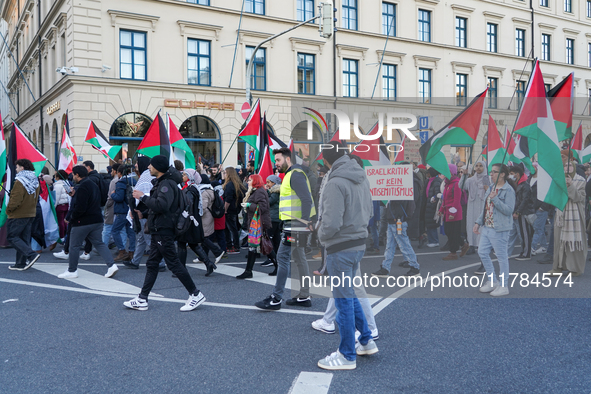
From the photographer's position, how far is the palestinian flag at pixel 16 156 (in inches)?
357

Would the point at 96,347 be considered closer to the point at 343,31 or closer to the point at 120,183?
the point at 120,183

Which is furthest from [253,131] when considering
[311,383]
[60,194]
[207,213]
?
[311,383]

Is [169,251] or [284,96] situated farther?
[284,96]

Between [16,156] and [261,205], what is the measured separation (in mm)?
4724

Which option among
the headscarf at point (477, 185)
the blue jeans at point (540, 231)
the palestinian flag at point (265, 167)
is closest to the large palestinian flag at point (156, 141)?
the palestinian flag at point (265, 167)

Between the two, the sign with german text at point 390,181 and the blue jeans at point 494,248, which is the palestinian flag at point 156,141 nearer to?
the sign with german text at point 390,181

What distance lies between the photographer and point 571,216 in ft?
25.6

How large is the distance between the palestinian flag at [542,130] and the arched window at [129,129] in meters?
18.4

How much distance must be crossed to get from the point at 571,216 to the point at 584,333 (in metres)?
3.25

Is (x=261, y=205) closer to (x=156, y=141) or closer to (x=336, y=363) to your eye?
(x=156, y=141)

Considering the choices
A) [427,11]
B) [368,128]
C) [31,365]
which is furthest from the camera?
[427,11]

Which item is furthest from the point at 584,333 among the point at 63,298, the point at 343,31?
the point at 343,31

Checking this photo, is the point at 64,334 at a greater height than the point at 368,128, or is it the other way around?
the point at 368,128

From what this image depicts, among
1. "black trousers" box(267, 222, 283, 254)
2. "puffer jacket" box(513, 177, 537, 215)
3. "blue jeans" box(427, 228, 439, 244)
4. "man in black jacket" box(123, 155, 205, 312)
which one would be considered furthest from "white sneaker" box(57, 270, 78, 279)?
"puffer jacket" box(513, 177, 537, 215)
